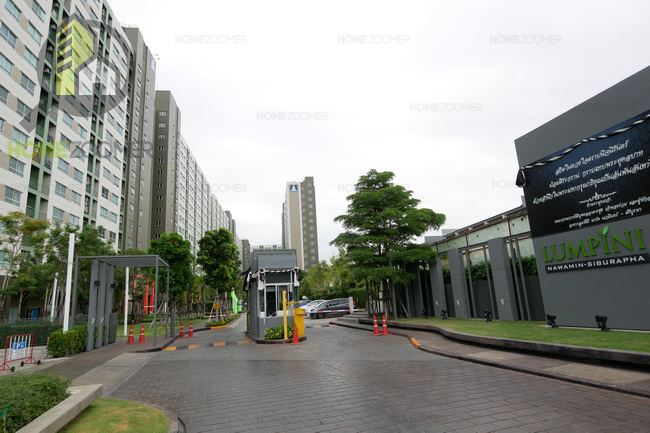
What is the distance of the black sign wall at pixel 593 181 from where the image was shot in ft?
34.9

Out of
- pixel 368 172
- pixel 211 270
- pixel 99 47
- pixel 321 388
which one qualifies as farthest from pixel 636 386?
pixel 99 47

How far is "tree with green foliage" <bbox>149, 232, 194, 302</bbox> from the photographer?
90.2 ft

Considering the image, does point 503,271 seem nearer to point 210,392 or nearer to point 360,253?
point 360,253

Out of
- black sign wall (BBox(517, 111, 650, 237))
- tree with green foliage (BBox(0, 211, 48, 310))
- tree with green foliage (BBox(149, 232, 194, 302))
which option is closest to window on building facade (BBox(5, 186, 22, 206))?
tree with green foliage (BBox(0, 211, 48, 310))

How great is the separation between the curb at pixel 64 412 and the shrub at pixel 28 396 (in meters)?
0.10

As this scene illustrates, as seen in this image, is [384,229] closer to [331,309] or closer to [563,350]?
[563,350]

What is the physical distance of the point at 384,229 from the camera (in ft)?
74.8

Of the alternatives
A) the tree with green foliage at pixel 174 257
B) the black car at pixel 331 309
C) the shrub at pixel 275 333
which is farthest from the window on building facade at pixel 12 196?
the shrub at pixel 275 333

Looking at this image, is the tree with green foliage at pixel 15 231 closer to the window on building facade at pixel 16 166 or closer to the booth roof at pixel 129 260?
the window on building facade at pixel 16 166

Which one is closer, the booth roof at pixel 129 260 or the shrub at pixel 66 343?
the shrub at pixel 66 343

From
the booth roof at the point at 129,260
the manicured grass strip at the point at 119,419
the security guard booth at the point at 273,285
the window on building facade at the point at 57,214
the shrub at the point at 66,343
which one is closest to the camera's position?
the manicured grass strip at the point at 119,419

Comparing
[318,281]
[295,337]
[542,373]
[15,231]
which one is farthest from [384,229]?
[318,281]

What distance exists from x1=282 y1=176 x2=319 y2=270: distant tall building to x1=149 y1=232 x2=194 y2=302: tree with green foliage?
9081cm

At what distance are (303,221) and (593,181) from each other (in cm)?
11327
